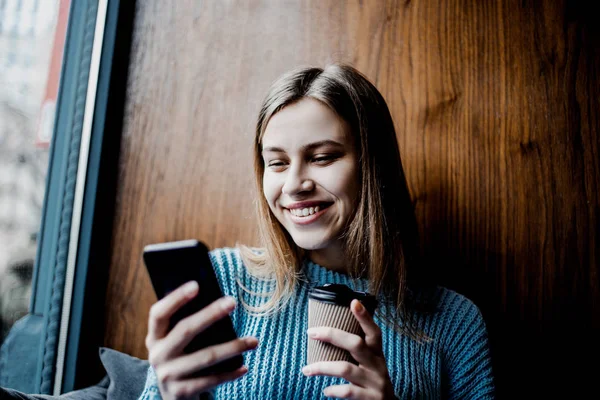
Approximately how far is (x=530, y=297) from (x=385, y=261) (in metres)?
0.55

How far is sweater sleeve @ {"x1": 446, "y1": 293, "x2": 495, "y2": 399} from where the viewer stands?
1.07 metres

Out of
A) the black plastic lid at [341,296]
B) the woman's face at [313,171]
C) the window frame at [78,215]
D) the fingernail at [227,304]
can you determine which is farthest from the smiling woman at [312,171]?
the window frame at [78,215]

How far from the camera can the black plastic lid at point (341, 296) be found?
0.74 m

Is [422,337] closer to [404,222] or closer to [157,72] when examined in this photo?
[404,222]

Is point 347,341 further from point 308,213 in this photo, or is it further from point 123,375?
point 123,375

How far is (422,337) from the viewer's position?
3.54 ft

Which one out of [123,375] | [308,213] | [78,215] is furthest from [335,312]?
[78,215]

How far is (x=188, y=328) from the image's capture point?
654 millimetres

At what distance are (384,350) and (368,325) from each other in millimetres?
392

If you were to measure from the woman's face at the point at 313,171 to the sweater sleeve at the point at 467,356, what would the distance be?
1.36 feet

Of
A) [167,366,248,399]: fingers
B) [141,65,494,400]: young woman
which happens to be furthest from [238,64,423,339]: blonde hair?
[167,366,248,399]: fingers

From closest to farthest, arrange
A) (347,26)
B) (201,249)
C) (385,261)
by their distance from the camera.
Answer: (201,249), (385,261), (347,26)

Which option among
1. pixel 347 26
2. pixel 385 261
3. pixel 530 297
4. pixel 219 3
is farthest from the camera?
pixel 219 3

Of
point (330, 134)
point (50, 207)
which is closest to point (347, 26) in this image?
point (330, 134)
